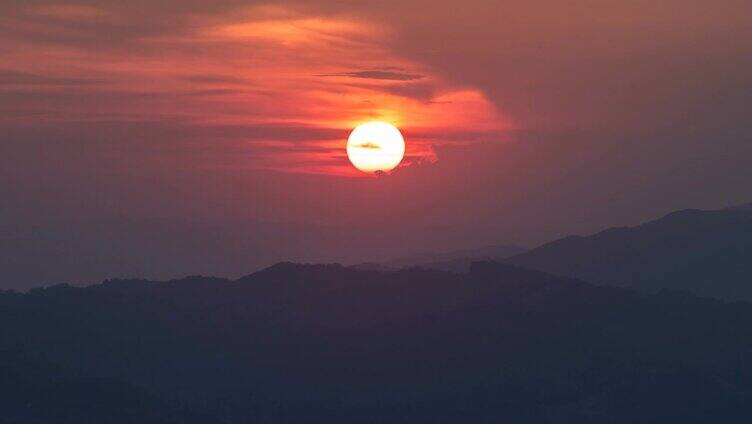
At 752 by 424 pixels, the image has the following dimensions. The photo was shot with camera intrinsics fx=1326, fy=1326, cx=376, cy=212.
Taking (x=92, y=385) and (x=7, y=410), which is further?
(x=92, y=385)

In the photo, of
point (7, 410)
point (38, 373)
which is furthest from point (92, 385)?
point (7, 410)

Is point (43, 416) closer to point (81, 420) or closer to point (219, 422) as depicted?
point (81, 420)

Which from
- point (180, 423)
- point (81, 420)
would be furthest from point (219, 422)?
point (81, 420)

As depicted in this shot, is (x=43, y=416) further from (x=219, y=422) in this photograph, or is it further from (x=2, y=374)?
(x=219, y=422)

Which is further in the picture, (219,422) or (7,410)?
(219,422)

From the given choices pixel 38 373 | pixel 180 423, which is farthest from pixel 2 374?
pixel 180 423

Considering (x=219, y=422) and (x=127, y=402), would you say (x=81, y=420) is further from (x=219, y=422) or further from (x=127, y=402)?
(x=219, y=422)
